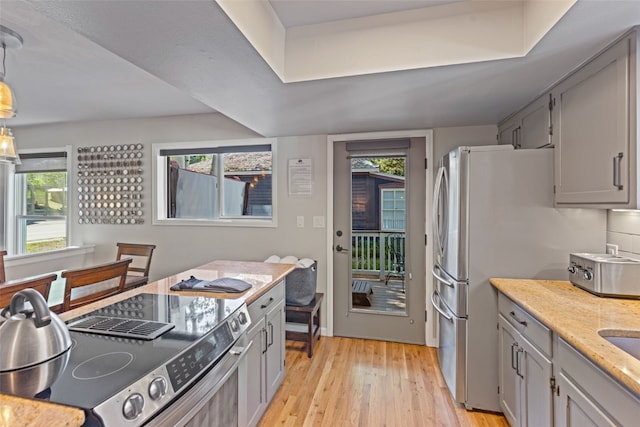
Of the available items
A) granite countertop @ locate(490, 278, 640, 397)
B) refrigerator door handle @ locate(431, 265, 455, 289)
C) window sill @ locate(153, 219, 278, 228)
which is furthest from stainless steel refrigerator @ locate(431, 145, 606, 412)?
window sill @ locate(153, 219, 278, 228)

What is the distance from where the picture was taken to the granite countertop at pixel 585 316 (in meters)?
0.98

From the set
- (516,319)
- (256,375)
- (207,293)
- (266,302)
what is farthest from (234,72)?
(516,319)

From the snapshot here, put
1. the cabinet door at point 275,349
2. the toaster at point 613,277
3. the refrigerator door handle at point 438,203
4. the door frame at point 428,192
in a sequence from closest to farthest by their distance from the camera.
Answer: the toaster at point 613,277
the cabinet door at point 275,349
the refrigerator door handle at point 438,203
the door frame at point 428,192

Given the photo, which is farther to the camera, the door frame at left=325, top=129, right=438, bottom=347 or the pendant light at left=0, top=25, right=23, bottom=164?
the door frame at left=325, top=129, right=438, bottom=347

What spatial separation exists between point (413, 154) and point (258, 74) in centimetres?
190

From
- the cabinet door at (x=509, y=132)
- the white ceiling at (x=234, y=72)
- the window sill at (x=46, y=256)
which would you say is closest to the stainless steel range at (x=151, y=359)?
the white ceiling at (x=234, y=72)

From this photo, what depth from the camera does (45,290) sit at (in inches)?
71.2

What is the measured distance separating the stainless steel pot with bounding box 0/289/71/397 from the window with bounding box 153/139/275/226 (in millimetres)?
2471

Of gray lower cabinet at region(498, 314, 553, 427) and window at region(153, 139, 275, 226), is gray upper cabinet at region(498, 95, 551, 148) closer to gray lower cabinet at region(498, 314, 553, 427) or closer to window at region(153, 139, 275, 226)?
gray lower cabinet at region(498, 314, 553, 427)

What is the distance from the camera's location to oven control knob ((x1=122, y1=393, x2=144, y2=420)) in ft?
2.57

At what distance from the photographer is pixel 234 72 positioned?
1728mm

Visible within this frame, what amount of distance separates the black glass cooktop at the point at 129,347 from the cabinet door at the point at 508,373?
1557 mm

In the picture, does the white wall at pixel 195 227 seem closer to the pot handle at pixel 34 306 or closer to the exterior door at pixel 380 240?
the exterior door at pixel 380 240

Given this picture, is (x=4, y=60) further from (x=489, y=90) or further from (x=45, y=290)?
(x=489, y=90)
